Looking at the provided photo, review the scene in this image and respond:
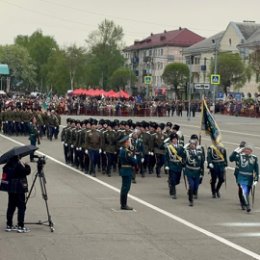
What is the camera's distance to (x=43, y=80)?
151750 millimetres

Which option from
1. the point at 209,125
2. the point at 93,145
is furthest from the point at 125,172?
the point at 93,145

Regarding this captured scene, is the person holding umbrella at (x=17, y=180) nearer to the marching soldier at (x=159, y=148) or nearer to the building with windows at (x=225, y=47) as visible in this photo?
the marching soldier at (x=159, y=148)

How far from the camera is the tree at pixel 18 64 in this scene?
139 meters

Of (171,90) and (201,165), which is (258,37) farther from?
(201,165)

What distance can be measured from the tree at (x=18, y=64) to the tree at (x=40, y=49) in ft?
26.0

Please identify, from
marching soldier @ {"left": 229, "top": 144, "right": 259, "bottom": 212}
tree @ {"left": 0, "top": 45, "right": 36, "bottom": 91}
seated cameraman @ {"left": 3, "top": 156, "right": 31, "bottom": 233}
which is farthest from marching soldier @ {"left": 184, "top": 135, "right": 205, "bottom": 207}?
tree @ {"left": 0, "top": 45, "right": 36, "bottom": 91}

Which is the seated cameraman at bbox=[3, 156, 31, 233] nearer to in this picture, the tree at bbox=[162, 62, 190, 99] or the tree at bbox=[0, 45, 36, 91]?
the tree at bbox=[162, 62, 190, 99]

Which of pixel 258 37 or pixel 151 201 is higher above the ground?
pixel 258 37

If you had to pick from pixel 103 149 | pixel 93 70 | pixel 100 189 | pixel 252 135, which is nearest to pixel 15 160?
pixel 100 189

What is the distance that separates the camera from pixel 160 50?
136 metres

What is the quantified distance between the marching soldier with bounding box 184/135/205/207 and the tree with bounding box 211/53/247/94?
2814 inches

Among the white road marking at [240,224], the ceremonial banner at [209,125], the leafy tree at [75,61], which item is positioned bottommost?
the white road marking at [240,224]

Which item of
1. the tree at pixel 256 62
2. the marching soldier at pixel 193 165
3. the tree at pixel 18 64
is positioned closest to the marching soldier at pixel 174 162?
the marching soldier at pixel 193 165

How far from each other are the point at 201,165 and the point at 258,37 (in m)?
85.2
